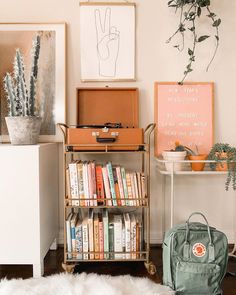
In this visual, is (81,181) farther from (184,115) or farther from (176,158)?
(184,115)

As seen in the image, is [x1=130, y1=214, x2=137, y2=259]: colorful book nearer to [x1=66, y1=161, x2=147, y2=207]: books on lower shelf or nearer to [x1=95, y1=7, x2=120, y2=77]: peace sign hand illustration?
[x1=66, y1=161, x2=147, y2=207]: books on lower shelf

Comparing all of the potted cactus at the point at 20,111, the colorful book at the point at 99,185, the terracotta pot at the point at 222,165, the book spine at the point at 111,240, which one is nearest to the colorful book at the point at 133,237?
the book spine at the point at 111,240

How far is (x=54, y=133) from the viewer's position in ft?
7.63

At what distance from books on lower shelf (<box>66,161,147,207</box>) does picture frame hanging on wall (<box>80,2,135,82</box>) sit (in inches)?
28.6

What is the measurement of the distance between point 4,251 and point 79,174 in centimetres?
61

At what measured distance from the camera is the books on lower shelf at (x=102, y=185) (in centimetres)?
194

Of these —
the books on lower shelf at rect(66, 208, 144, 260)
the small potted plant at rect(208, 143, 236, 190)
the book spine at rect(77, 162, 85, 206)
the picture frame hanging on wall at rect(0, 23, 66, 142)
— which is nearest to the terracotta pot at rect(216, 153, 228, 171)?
the small potted plant at rect(208, 143, 236, 190)

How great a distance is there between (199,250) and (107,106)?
1.15 meters

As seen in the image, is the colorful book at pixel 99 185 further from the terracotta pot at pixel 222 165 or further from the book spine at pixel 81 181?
the terracotta pot at pixel 222 165

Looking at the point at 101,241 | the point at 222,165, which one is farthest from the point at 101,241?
the point at 222,165

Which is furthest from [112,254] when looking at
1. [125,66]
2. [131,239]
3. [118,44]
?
[118,44]

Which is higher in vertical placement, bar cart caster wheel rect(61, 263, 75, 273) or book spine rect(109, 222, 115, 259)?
book spine rect(109, 222, 115, 259)

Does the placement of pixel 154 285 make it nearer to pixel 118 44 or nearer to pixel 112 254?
pixel 112 254

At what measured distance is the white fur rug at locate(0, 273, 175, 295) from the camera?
62.2 inches
